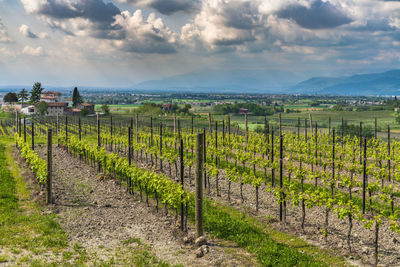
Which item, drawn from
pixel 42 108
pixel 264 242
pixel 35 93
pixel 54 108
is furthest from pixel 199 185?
pixel 35 93

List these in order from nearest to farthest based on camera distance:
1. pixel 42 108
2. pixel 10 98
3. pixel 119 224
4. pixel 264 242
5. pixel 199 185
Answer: pixel 264 242
pixel 199 185
pixel 119 224
pixel 42 108
pixel 10 98

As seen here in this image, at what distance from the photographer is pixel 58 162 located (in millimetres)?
19266

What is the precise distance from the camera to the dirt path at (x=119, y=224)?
7.81 m

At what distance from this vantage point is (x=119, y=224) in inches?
381

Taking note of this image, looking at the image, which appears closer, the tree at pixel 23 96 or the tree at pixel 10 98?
the tree at pixel 10 98

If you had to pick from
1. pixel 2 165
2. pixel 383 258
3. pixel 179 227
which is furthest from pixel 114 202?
pixel 2 165

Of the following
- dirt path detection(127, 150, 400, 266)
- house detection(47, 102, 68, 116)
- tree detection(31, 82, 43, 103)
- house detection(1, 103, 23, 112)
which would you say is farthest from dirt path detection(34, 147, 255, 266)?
tree detection(31, 82, 43, 103)

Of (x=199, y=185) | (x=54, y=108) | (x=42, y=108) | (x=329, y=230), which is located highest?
(x=54, y=108)

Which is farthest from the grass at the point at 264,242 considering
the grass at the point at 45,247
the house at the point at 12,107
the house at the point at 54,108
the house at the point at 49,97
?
the house at the point at 49,97

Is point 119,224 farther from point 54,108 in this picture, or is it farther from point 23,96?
point 23,96

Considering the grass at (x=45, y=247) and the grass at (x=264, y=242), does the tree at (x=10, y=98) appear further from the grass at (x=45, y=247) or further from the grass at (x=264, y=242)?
the grass at (x=264, y=242)

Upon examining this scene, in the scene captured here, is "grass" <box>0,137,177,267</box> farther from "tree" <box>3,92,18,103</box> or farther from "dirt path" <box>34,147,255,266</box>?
"tree" <box>3,92,18,103</box>

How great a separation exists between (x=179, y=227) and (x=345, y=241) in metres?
4.43

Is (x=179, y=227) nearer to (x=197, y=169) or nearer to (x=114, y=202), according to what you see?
(x=197, y=169)
